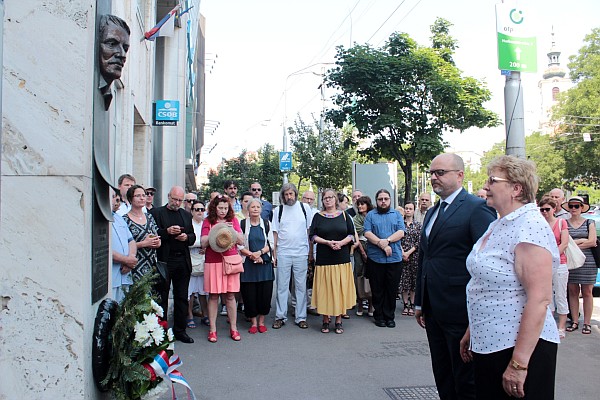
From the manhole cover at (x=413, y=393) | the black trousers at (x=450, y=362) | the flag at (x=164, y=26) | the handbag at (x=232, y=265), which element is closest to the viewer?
the black trousers at (x=450, y=362)

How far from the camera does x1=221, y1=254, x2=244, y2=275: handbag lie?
729 cm

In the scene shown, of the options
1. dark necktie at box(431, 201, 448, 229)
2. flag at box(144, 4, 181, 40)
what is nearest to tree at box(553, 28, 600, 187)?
flag at box(144, 4, 181, 40)

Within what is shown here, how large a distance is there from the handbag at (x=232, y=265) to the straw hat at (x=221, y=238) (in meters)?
0.18

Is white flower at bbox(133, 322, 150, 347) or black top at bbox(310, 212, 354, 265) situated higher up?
black top at bbox(310, 212, 354, 265)

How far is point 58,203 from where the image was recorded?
3102 mm

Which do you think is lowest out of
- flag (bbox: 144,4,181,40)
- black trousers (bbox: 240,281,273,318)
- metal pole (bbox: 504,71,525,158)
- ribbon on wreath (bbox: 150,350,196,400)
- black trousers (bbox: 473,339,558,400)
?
black trousers (bbox: 240,281,273,318)

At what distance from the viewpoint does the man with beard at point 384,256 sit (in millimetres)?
8242

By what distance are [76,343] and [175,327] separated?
428 centimetres

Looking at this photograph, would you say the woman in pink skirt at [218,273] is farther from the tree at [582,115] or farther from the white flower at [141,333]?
the tree at [582,115]

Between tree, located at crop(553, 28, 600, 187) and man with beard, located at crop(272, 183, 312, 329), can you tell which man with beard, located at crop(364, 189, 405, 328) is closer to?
man with beard, located at crop(272, 183, 312, 329)

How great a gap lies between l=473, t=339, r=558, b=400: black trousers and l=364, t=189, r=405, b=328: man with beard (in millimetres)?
5182

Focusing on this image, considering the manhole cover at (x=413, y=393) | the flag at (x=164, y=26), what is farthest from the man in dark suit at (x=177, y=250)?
the flag at (x=164, y=26)

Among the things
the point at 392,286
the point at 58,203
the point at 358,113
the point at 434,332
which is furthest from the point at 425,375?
the point at 358,113

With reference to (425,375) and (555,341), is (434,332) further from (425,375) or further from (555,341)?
(425,375)
